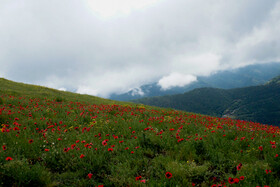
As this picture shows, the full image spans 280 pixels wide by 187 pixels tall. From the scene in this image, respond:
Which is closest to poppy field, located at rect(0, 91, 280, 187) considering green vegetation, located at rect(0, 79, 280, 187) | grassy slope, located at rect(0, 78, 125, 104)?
green vegetation, located at rect(0, 79, 280, 187)

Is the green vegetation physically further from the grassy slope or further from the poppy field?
the grassy slope

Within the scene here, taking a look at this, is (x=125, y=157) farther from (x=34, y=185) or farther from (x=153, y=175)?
(x=34, y=185)

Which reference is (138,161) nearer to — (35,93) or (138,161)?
(138,161)

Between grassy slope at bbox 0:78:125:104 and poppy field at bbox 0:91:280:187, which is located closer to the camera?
poppy field at bbox 0:91:280:187

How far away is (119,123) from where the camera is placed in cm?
793

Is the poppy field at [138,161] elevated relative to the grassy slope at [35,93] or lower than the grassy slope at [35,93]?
lower

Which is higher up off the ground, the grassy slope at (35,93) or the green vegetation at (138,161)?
the grassy slope at (35,93)

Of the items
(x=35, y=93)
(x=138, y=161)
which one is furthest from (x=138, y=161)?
(x=35, y=93)

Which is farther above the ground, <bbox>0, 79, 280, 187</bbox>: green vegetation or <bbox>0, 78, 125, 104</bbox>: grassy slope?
<bbox>0, 78, 125, 104</bbox>: grassy slope

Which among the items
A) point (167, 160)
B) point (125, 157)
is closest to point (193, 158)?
point (167, 160)

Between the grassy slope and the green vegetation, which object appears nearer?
the green vegetation

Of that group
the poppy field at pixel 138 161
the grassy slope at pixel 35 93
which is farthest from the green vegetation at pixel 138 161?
the grassy slope at pixel 35 93

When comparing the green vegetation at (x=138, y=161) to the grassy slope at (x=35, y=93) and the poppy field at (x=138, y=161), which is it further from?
the grassy slope at (x=35, y=93)

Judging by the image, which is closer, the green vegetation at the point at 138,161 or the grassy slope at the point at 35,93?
the green vegetation at the point at 138,161
